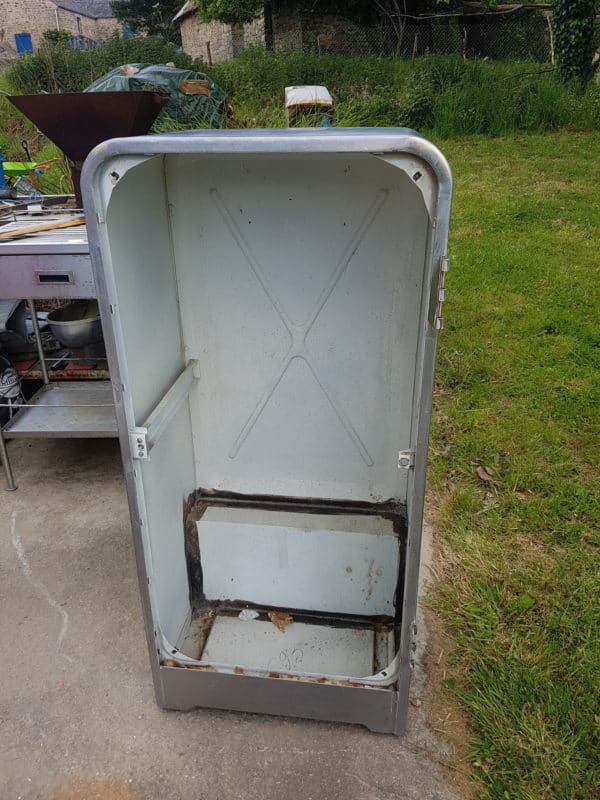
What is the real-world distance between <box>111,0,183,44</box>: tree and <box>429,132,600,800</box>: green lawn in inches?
1257

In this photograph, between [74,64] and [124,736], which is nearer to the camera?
[124,736]

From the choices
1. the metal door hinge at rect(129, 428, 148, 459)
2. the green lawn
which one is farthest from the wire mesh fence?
the metal door hinge at rect(129, 428, 148, 459)

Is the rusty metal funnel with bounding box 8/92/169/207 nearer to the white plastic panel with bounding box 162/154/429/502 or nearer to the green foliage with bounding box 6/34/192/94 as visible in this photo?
the white plastic panel with bounding box 162/154/429/502

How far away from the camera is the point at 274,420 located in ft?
7.87

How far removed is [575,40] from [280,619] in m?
11.5

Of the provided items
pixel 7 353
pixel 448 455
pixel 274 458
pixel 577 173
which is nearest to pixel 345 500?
pixel 274 458

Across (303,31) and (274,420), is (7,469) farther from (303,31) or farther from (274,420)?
(303,31)

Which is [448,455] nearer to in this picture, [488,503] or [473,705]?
[488,503]

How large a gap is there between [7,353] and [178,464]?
2.25 meters

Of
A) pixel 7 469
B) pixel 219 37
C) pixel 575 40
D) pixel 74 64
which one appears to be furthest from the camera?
pixel 219 37

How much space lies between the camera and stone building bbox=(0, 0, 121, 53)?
3394 cm

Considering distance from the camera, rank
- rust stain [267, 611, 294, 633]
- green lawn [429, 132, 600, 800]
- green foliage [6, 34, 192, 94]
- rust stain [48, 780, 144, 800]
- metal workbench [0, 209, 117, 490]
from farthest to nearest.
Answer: green foliage [6, 34, 192, 94] < metal workbench [0, 209, 117, 490] < rust stain [267, 611, 294, 633] < green lawn [429, 132, 600, 800] < rust stain [48, 780, 144, 800]

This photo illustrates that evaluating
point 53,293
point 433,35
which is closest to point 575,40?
point 433,35

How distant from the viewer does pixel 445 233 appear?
1403 mm
